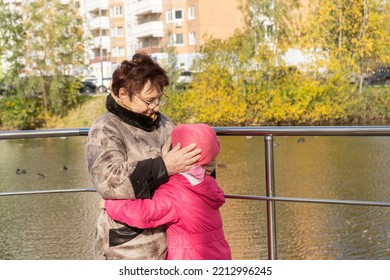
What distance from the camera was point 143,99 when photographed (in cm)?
234

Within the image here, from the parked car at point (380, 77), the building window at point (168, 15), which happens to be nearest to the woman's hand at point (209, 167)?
the parked car at point (380, 77)

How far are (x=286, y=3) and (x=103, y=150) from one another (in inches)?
1108

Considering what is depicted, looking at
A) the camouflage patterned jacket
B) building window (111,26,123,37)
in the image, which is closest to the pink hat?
the camouflage patterned jacket

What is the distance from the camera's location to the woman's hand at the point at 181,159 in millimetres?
2227

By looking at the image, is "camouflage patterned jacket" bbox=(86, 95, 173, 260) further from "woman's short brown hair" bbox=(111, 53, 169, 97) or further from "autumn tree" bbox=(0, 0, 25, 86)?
"autumn tree" bbox=(0, 0, 25, 86)

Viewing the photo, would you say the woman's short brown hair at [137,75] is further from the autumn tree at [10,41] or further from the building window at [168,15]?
the building window at [168,15]

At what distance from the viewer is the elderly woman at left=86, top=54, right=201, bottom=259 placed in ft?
7.34

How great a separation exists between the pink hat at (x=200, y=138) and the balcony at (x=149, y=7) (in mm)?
47390

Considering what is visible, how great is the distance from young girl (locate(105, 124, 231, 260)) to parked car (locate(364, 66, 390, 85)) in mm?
29828

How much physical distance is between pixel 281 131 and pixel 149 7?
46825mm

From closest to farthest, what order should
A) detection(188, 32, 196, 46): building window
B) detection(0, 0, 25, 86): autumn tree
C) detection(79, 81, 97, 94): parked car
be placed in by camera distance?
detection(0, 0, 25, 86): autumn tree → detection(79, 81, 97, 94): parked car → detection(188, 32, 196, 46): building window

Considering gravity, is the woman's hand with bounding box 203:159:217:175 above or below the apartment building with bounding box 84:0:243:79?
below

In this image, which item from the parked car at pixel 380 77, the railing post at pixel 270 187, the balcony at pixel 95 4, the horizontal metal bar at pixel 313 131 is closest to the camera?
the horizontal metal bar at pixel 313 131
